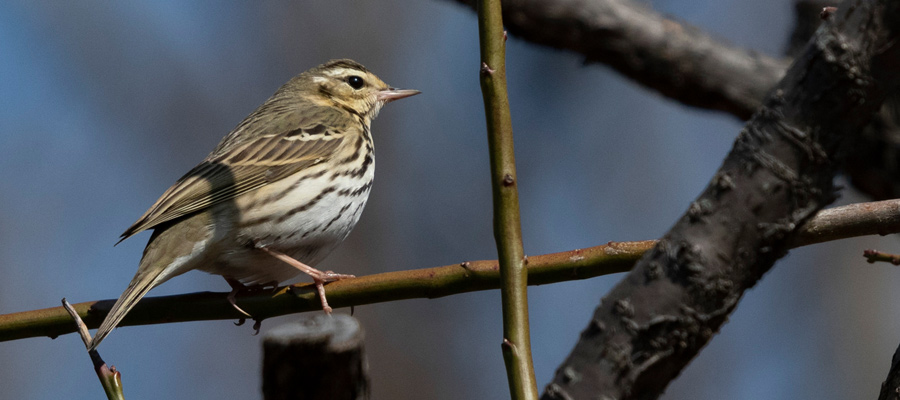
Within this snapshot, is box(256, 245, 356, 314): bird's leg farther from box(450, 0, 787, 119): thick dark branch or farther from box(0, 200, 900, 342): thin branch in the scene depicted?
box(450, 0, 787, 119): thick dark branch

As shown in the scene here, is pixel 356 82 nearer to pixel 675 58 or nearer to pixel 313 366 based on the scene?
pixel 675 58

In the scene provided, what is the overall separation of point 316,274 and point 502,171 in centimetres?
198

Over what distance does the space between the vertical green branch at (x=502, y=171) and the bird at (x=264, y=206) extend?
57.7 inches

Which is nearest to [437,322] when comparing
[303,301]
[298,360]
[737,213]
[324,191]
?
[324,191]

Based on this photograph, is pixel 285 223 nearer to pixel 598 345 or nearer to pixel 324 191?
pixel 324 191

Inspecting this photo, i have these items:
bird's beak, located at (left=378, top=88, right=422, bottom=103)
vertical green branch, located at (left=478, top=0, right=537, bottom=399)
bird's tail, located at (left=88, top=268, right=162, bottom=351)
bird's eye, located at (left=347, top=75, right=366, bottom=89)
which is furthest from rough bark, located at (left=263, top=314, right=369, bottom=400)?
bird's eye, located at (left=347, top=75, right=366, bottom=89)

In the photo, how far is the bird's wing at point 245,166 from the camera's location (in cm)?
453

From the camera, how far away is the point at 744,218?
5.82 ft

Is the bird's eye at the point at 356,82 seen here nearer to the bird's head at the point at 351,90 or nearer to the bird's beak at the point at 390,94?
the bird's head at the point at 351,90

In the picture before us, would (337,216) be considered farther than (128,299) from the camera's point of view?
Yes

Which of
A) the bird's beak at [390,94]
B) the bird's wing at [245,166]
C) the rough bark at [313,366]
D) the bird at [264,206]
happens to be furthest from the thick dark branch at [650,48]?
the rough bark at [313,366]

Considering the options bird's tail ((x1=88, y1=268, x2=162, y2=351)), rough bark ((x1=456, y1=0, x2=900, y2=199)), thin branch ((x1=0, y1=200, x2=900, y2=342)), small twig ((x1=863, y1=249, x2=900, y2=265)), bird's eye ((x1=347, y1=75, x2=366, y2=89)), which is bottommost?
bird's tail ((x1=88, y1=268, x2=162, y2=351))

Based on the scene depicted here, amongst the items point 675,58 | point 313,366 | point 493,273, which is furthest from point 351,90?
point 313,366

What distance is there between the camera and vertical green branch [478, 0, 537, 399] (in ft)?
7.85
